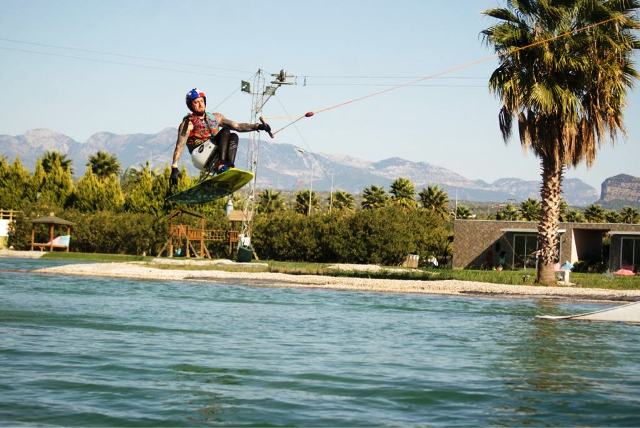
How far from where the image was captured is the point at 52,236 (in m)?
62.2

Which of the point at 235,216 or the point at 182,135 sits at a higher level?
the point at 235,216

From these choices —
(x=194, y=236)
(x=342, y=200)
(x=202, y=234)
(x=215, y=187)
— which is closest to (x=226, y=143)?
(x=215, y=187)

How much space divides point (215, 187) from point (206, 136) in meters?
2.98

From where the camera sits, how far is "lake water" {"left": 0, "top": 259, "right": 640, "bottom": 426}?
9.66m

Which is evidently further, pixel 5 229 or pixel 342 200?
pixel 342 200

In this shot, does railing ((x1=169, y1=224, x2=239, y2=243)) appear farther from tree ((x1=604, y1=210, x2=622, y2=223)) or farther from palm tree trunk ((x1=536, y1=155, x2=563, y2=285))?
tree ((x1=604, y1=210, x2=622, y2=223))

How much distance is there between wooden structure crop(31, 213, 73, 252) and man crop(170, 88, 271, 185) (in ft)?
147

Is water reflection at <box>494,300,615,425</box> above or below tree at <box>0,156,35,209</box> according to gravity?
below

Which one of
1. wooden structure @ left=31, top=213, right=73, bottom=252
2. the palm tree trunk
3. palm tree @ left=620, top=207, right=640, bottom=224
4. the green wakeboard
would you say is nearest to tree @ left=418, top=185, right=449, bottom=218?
palm tree @ left=620, top=207, right=640, bottom=224

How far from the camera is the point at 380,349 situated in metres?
15.6

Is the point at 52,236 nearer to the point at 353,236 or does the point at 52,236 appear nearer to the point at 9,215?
the point at 9,215

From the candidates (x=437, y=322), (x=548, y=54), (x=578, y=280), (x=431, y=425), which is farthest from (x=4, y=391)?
(x=578, y=280)

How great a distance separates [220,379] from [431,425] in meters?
3.51

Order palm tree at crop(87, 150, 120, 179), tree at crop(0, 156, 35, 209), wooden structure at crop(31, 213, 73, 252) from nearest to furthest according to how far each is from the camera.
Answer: wooden structure at crop(31, 213, 73, 252), tree at crop(0, 156, 35, 209), palm tree at crop(87, 150, 120, 179)
